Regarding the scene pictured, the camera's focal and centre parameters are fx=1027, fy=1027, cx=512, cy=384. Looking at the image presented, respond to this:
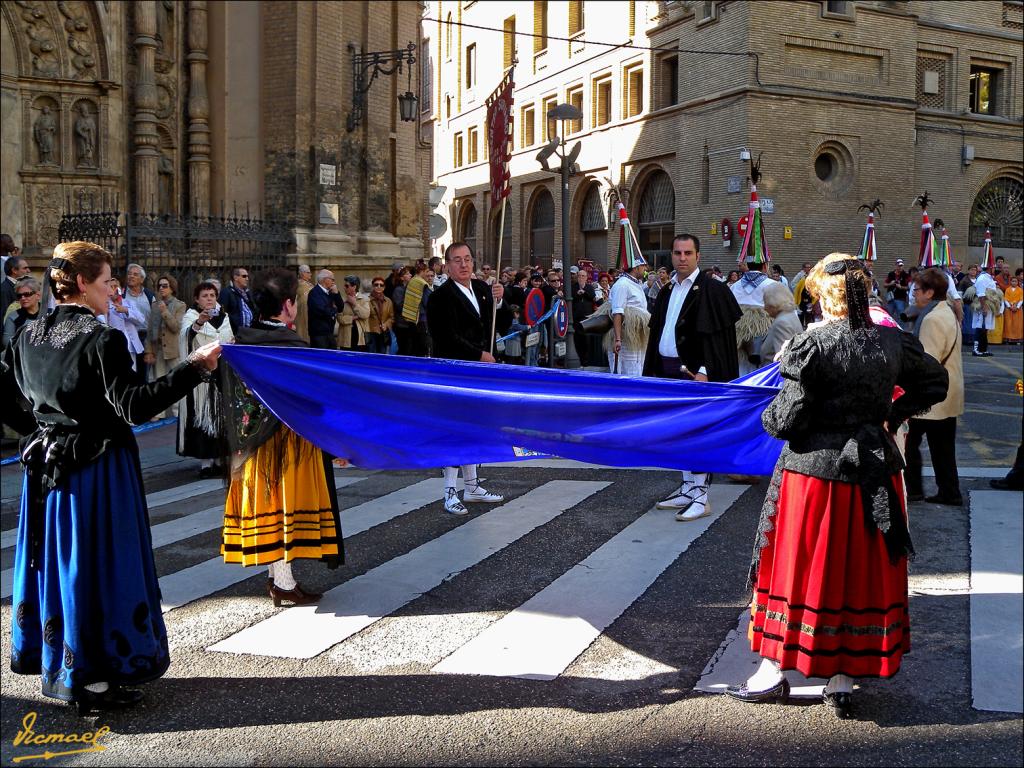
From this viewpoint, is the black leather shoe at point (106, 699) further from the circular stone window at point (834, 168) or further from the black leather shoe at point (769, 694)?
the circular stone window at point (834, 168)

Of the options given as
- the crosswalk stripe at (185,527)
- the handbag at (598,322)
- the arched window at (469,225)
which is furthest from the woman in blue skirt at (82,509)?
the arched window at (469,225)

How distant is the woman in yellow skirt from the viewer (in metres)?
5.53

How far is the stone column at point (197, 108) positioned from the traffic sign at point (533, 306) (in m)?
7.05

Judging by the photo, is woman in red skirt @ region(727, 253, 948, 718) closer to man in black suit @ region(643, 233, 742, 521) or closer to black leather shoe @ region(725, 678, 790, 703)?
black leather shoe @ region(725, 678, 790, 703)

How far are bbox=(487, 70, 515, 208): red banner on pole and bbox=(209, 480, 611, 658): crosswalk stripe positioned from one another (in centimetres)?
361

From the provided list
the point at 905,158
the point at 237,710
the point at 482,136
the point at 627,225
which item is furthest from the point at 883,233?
the point at 237,710

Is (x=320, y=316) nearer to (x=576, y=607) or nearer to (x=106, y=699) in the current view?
(x=576, y=607)

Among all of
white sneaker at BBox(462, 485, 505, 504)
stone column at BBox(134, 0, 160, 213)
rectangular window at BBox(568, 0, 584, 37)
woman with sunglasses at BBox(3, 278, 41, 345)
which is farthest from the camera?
rectangular window at BBox(568, 0, 584, 37)

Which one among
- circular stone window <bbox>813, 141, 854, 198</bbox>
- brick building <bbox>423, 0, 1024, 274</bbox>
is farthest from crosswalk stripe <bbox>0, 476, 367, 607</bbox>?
circular stone window <bbox>813, 141, 854, 198</bbox>

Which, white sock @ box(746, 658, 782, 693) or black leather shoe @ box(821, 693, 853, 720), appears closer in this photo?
black leather shoe @ box(821, 693, 853, 720)

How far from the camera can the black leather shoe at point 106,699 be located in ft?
14.1

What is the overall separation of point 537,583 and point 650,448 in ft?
4.41

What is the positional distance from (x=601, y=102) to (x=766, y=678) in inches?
1431

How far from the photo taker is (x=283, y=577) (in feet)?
19.1
